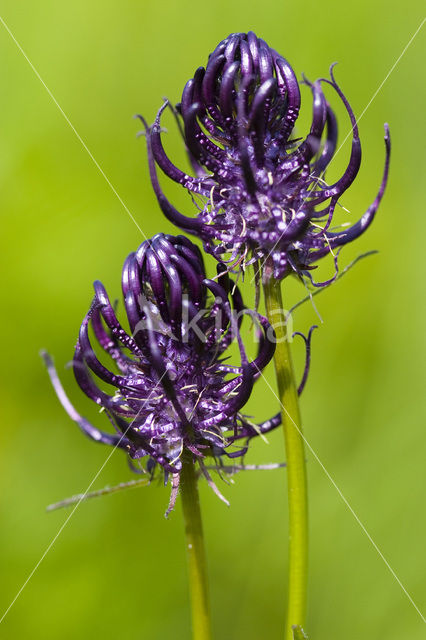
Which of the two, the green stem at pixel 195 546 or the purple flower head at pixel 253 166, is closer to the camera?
the purple flower head at pixel 253 166

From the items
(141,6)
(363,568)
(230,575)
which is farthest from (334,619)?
(141,6)

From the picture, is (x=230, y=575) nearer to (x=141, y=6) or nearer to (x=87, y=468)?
(x=87, y=468)

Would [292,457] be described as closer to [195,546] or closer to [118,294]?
[195,546]

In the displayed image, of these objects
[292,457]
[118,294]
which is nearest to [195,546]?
[292,457]

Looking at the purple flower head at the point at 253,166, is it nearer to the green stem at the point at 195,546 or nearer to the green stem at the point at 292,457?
the green stem at the point at 292,457

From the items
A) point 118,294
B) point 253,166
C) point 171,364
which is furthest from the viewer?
point 118,294

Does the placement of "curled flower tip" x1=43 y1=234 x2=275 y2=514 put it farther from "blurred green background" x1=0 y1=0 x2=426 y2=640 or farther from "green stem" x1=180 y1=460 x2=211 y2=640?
"blurred green background" x1=0 y1=0 x2=426 y2=640

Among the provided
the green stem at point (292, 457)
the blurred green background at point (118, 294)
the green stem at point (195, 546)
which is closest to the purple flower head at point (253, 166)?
the green stem at point (292, 457)
